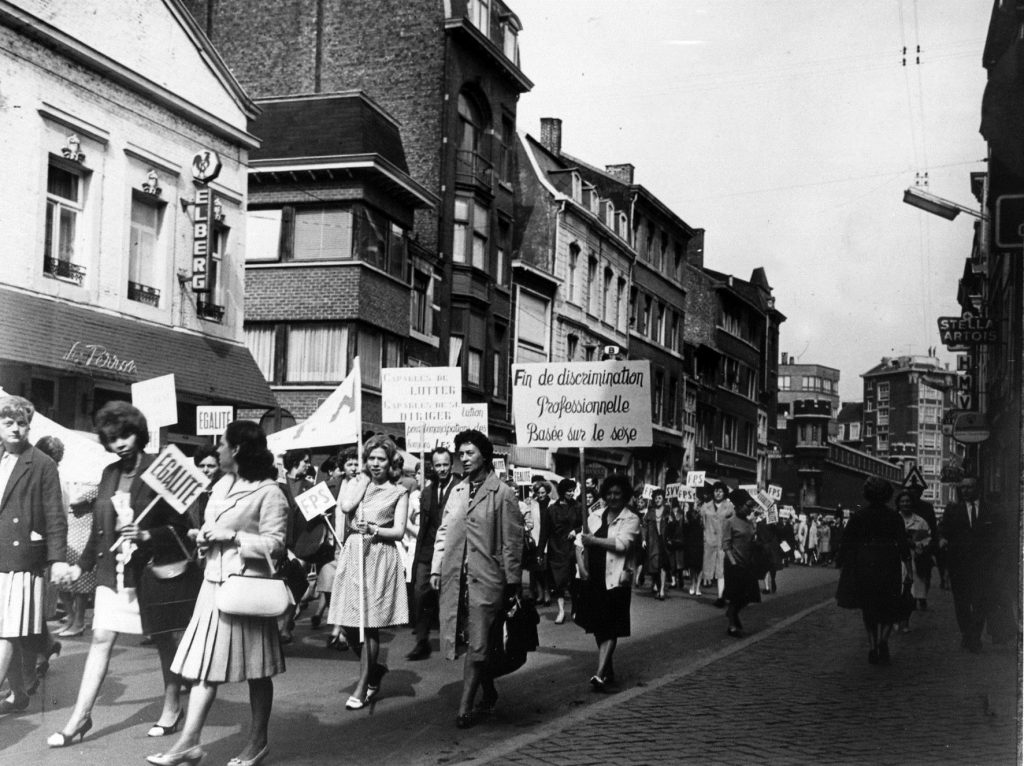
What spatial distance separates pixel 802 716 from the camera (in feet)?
29.3

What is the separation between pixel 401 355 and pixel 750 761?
77.3ft

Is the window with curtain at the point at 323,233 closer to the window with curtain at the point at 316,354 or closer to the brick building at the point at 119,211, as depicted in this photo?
the window with curtain at the point at 316,354

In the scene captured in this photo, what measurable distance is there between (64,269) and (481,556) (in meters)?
11.0

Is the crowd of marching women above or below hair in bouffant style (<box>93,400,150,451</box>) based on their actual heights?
below

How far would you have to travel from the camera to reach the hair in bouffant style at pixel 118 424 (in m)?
7.23

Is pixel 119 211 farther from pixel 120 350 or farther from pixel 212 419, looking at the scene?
pixel 212 419

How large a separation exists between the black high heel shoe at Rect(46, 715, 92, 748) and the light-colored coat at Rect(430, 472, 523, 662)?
235 centimetres

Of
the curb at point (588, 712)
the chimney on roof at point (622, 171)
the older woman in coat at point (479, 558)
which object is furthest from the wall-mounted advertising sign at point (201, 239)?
the chimney on roof at point (622, 171)

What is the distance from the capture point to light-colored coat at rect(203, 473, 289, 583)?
6.58m

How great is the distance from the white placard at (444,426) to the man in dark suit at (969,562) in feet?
17.6

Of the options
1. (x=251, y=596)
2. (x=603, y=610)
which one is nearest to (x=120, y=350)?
(x=603, y=610)

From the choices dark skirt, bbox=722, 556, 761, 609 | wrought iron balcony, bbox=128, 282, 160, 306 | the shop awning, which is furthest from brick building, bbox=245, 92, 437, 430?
dark skirt, bbox=722, 556, 761, 609

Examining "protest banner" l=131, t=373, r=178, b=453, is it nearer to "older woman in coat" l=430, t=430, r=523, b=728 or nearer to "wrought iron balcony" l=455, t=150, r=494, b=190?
"older woman in coat" l=430, t=430, r=523, b=728

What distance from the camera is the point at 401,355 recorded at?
3039 centimetres
